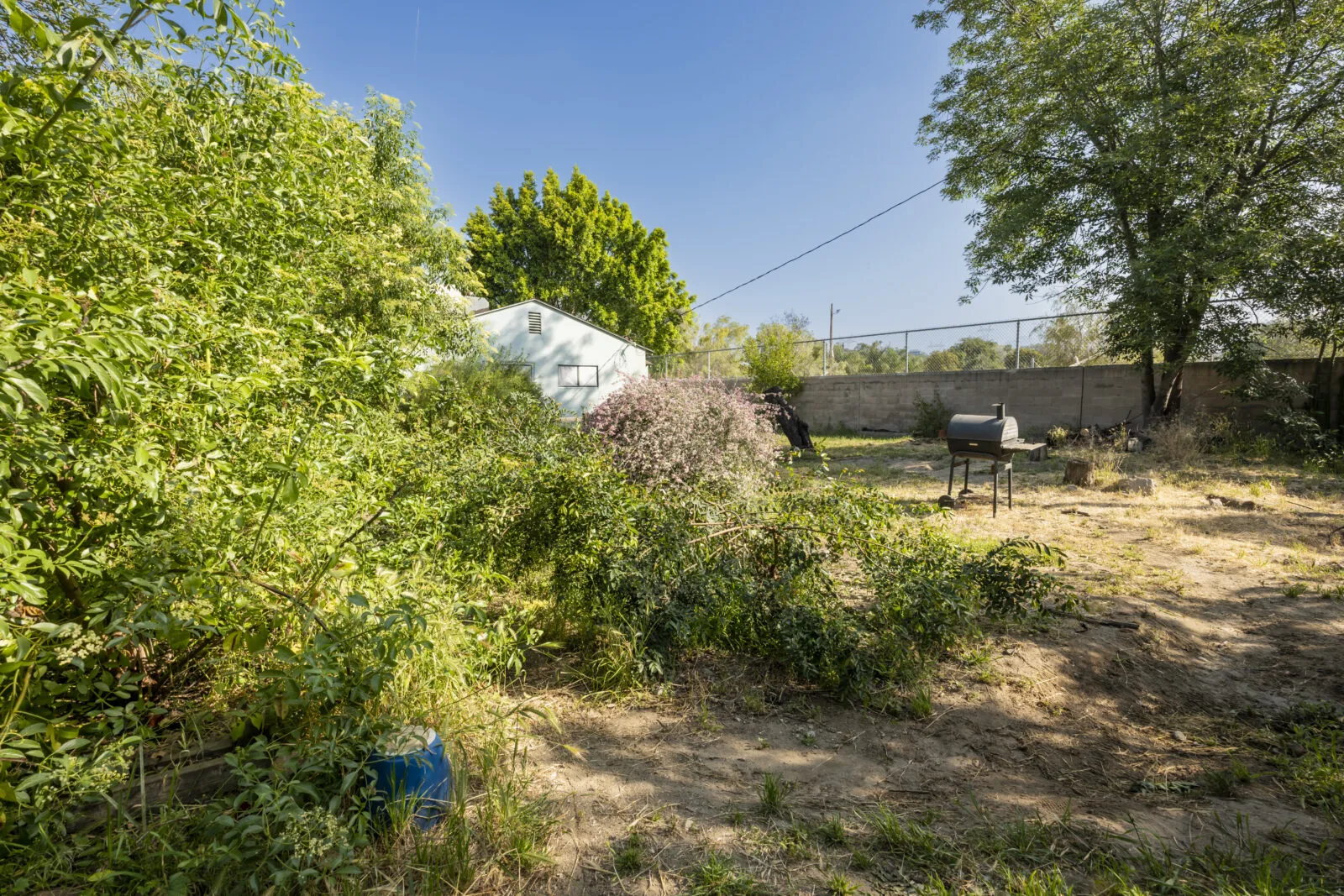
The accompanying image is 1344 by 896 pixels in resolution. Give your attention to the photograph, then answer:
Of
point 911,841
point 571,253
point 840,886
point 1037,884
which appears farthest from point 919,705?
point 571,253

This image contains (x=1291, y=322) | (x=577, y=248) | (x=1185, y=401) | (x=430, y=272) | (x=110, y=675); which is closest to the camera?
(x=110, y=675)

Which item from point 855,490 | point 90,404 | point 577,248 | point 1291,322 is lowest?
point 855,490

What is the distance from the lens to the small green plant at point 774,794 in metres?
2.30

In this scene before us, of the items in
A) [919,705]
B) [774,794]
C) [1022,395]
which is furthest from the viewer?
[1022,395]

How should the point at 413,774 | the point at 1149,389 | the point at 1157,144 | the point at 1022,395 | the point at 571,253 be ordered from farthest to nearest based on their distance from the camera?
the point at 571,253
the point at 1022,395
the point at 1149,389
the point at 1157,144
the point at 413,774

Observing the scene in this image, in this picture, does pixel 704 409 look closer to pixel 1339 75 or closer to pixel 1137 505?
pixel 1137 505

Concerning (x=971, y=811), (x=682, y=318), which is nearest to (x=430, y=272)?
(x=971, y=811)

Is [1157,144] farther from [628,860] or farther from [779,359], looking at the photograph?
[628,860]

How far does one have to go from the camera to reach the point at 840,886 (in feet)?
6.22

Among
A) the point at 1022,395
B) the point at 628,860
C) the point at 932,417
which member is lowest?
the point at 628,860

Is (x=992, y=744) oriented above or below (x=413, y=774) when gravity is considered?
below

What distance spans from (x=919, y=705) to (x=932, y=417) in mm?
12966

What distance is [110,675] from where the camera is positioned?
2.32 m

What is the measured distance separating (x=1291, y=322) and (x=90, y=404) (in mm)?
15168
